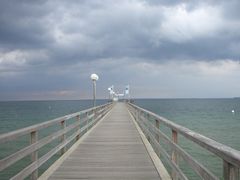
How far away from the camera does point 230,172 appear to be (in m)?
3.38

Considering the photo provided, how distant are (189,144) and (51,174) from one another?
20046mm

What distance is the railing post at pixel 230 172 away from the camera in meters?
3.31

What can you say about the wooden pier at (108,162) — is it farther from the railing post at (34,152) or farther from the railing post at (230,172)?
the railing post at (230,172)

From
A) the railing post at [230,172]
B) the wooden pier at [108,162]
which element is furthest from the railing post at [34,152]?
the railing post at [230,172]

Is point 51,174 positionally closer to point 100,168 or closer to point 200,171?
point 100,168

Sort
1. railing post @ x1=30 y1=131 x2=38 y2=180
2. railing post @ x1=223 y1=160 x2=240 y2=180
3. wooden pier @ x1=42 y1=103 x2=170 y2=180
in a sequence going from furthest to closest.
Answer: wooden pier @ x1=42 y1=103 x2=170 y2=180 → railing post @ x1=30 y1=131 x2=38 y2=180 → railing post @ x1=223 y1=160 x2=240 y2=180

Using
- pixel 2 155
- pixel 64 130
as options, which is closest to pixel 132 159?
pixel 64 130

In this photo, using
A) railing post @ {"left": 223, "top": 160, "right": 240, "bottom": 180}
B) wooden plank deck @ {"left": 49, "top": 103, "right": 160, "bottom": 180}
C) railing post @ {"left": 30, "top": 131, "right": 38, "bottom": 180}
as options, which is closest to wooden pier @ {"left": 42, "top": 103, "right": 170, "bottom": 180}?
wooden plank deck @ {"left": 49, "top": 103, "right": 160, "bottom": 180}

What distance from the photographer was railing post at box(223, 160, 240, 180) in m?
3.31

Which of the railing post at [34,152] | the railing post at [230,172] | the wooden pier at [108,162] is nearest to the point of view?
the railing post at [230,172]

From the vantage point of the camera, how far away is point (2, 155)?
22.7 metres

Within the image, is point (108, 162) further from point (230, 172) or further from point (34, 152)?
point (230, 172)

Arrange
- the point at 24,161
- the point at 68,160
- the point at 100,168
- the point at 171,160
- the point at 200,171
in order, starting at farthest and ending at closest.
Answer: the point at 24,161, the point at 68,160, the point at 100,168, the point at 171,160, the point at 200,171

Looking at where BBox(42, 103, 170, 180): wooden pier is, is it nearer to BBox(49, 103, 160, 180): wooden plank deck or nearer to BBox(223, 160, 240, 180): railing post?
BBox(49, 103, 160, 180): wooden plank deck
